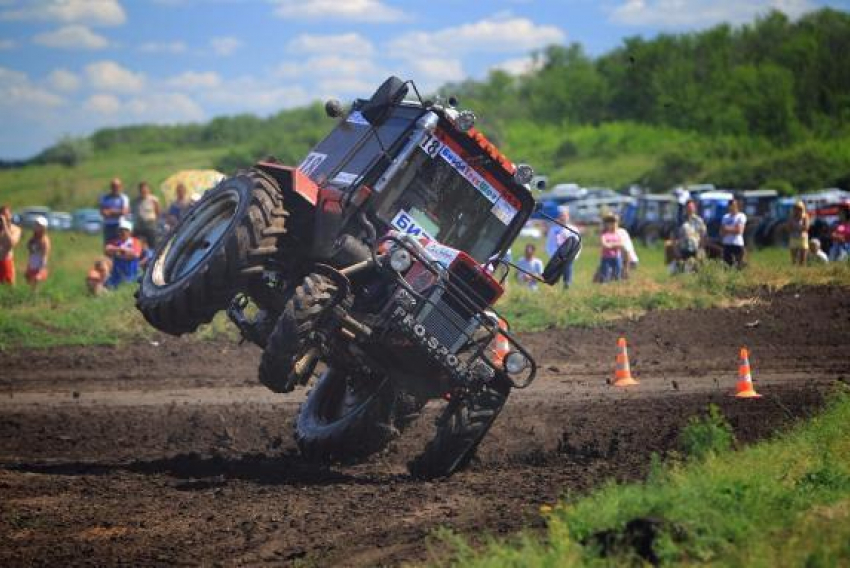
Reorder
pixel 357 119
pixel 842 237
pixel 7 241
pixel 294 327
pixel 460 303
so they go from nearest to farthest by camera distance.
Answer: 1. pixel 294 327
2. pixel 460 303
3. pixel 357 119
4. pixel 7 241
5. pixel 842 237

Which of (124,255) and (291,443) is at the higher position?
(124,255)

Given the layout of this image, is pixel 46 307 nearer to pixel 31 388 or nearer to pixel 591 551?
pixel 31 388

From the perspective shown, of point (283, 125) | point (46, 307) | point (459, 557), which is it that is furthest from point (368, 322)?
point (283, 125)

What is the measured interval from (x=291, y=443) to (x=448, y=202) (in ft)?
9.72

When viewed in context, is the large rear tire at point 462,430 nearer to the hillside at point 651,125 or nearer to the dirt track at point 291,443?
the dirt track at point 291,443

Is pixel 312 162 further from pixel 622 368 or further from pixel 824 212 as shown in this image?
pixel 824 212

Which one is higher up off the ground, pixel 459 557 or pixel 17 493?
pixel 459 557

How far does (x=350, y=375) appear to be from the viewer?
12.1m

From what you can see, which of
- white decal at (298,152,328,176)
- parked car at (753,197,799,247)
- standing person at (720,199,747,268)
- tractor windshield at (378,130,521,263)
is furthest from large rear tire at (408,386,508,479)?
parked car at (753,197,799,247)

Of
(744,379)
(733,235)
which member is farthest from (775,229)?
(744,379)

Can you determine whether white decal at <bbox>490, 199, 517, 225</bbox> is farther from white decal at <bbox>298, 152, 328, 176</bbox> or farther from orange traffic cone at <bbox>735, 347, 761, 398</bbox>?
orange traffic cone at <bbox>735, 347, 761, 398</bbox>

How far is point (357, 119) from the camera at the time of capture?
1234cm

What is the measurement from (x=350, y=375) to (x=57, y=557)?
4.03m

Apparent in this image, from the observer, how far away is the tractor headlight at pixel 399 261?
35.3 feet
